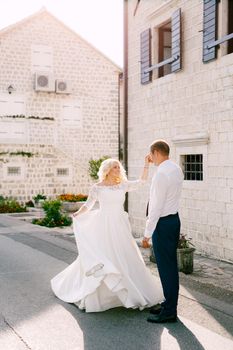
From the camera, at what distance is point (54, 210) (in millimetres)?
16188

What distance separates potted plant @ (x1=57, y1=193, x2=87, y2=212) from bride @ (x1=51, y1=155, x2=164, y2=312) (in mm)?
15220

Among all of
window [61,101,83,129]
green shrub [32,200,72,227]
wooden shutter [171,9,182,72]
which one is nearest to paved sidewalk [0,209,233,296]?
wooden shutter [171,9,182,72]

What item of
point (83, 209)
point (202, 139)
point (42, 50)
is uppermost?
point (42, 50)

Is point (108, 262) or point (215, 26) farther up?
point (215, 26)

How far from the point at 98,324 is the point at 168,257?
104cm

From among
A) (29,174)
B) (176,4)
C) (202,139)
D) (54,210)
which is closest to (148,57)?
(176,4)

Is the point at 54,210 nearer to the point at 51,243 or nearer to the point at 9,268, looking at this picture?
the point at 51,243

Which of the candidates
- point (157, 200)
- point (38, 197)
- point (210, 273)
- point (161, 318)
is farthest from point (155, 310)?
point (38, 197)

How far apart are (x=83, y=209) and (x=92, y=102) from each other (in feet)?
64.4

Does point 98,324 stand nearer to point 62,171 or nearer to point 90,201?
point 90,201

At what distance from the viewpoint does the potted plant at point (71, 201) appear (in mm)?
21720

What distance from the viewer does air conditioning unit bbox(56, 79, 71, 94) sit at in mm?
24359

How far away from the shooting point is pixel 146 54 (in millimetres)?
12359

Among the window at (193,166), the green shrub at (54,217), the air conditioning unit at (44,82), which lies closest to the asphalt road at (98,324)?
the window at (193,166)
